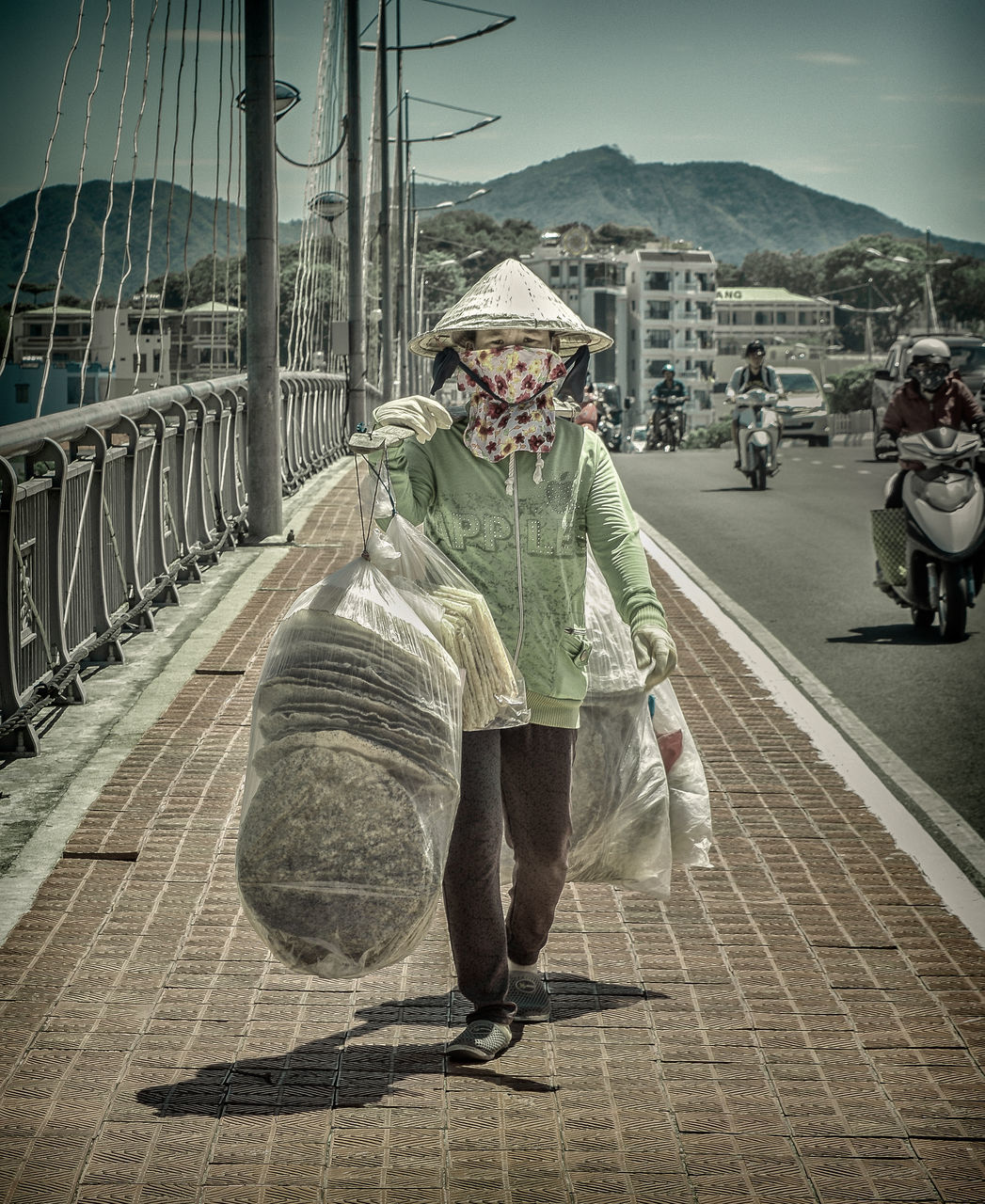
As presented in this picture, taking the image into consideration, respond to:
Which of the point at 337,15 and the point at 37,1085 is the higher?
the point at 337,15

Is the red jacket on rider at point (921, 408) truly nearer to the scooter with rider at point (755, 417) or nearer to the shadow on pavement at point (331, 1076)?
the shadow on pavement at point (331, 1076)

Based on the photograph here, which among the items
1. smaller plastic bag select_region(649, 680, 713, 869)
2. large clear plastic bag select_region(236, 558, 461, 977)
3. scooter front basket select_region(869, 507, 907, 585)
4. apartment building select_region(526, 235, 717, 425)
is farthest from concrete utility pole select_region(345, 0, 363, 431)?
apartment building select_region(526, 235, 717, 425)

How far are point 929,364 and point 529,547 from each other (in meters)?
7.82

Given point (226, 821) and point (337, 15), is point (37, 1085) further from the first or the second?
point (337, 15)

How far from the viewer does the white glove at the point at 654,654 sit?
416cm

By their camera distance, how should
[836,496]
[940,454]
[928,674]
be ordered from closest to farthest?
1. [928,674]
2. [940,454]
3. [836,496]

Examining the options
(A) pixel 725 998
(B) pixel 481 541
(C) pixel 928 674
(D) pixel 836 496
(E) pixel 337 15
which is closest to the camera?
(B) pixel 481 541

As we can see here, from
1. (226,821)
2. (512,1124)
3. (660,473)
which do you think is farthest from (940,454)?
(660,473)

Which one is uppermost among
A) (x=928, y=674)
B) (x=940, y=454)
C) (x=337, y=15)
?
(x=337, y=15)

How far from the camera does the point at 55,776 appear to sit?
675cm

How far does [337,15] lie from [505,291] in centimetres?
2952

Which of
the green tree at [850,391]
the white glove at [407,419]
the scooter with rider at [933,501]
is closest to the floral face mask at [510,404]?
the white glove at [407,419]

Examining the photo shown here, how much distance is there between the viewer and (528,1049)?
432 cm

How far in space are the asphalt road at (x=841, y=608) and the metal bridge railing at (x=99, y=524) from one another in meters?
3.87
